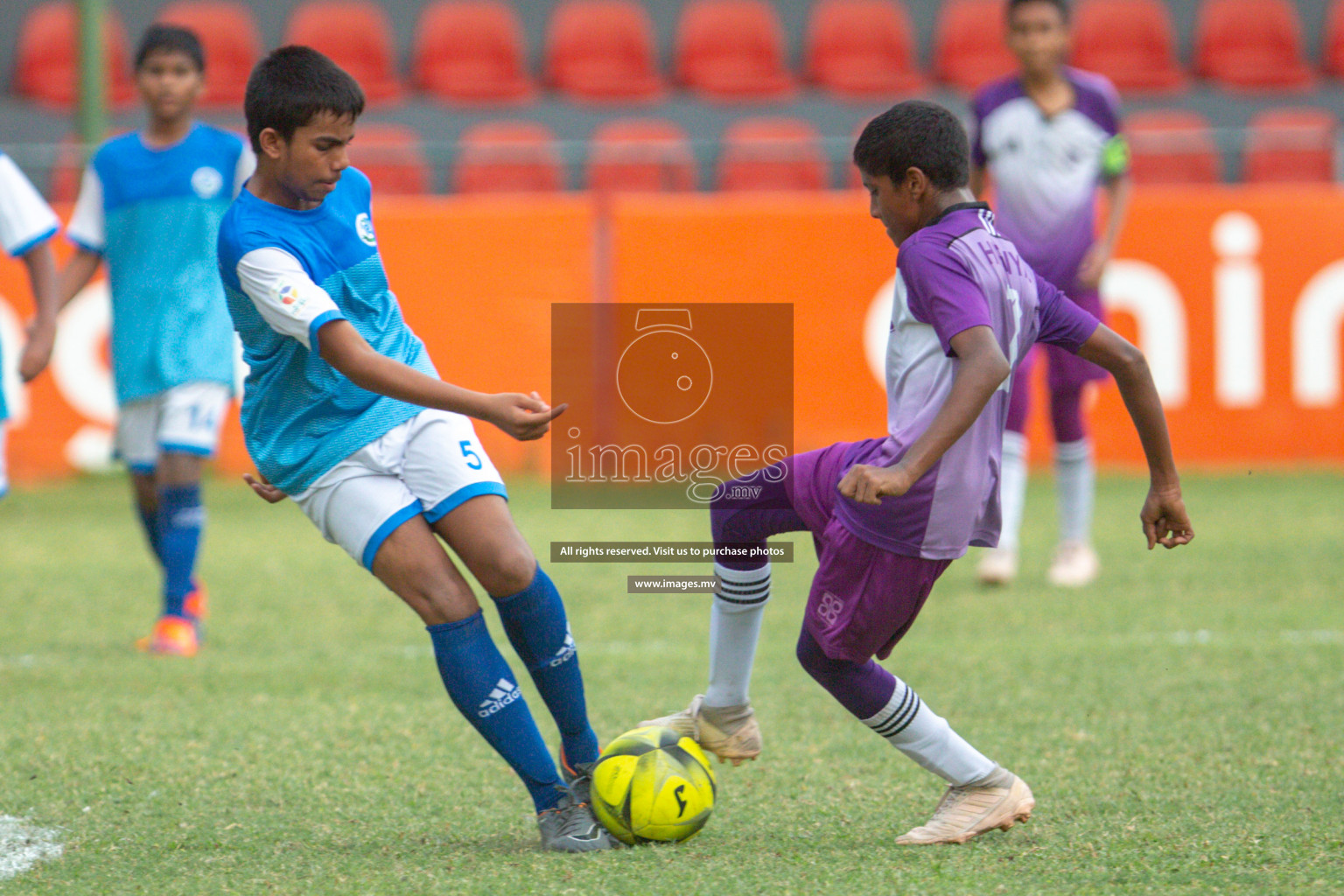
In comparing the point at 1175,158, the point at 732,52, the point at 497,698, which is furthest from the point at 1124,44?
the point at 497,698

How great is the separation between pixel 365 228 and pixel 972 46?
11.8 m

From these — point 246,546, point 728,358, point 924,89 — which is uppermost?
point 924,89

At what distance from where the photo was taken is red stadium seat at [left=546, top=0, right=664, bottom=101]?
554 inches

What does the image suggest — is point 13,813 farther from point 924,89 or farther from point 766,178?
point 924,89

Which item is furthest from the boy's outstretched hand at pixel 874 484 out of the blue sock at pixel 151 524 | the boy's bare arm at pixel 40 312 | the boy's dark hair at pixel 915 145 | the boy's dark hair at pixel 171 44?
the blue sock at pixel 151 524

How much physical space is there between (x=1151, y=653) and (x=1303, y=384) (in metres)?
4.86

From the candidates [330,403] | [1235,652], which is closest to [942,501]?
[330,403]

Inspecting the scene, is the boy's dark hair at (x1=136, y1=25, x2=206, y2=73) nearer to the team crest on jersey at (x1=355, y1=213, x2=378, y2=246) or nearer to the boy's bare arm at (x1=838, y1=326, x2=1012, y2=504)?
the team crest on jersey at (x1=355, y1=213, x2=378, y2=246)

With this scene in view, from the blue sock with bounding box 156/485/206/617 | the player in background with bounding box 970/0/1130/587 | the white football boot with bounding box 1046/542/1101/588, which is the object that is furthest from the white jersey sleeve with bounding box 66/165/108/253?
the white football boot with bounding box 1046/542/1101/588

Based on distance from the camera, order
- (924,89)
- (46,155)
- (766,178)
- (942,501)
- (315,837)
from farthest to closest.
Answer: (924,89)
(766,178)
(46,155)
(315,837)
(942,501)

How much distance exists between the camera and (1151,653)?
5332 mm

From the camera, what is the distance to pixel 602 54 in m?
14.2

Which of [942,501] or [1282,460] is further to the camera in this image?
[1282,460]

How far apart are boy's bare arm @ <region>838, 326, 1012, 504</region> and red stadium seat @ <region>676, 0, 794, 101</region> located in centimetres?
1139
